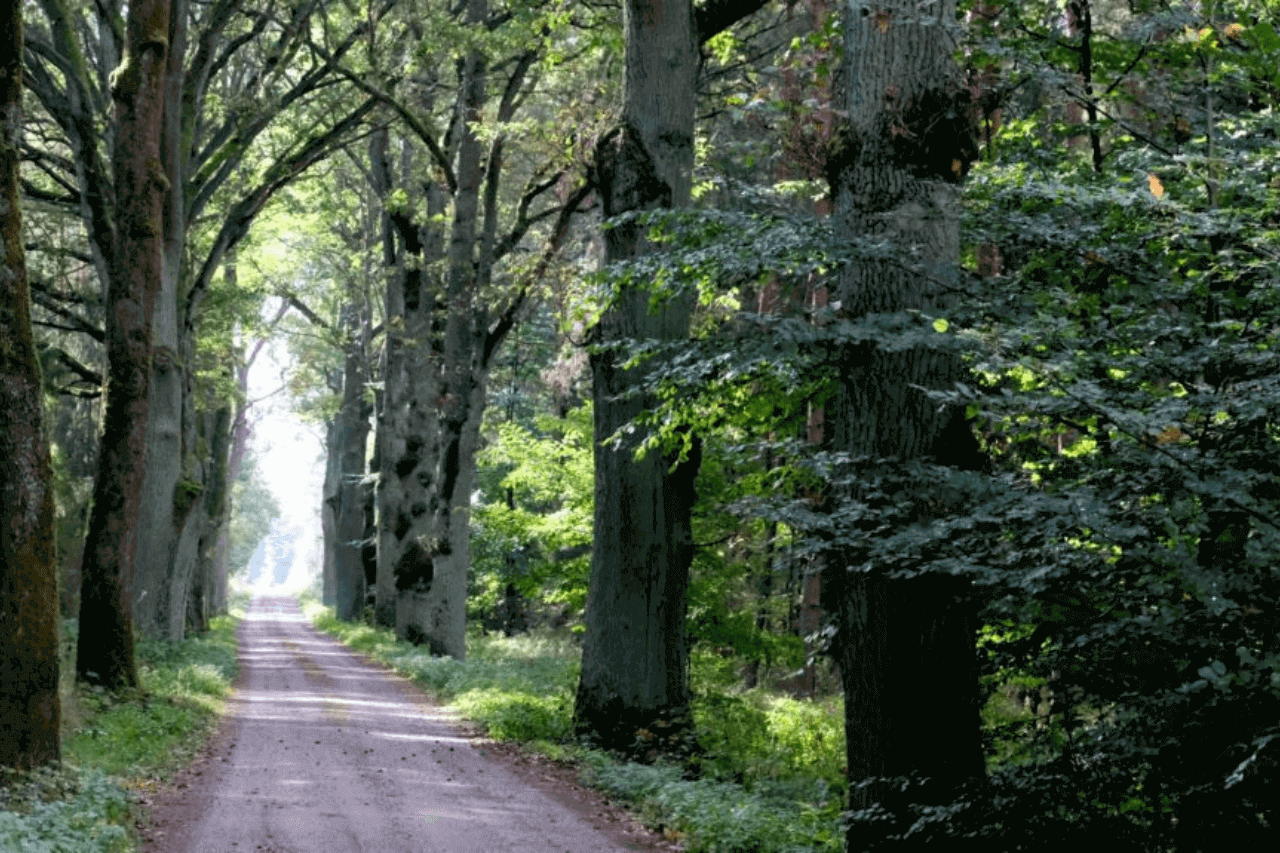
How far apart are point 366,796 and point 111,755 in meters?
2.57

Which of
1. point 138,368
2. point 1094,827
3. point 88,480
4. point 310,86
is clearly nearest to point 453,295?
point 310,86

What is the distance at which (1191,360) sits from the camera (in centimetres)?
538

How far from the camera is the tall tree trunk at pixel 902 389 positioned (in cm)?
716

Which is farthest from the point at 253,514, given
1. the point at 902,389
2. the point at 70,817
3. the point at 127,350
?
the point at 902,389

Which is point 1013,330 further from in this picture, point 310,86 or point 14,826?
point 310,86

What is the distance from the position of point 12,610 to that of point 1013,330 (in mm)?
7312

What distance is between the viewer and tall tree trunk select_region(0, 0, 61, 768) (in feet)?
29.5

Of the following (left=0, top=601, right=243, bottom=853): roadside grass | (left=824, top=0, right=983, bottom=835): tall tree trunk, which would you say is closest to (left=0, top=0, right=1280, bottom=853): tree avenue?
(left=824, top=0, right=983, bottom=835): tall tree trunk

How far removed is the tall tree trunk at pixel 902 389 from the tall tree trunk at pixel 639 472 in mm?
5030

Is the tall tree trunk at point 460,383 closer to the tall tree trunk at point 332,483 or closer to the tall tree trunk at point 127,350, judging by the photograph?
the tall tree trunk at point 127,350

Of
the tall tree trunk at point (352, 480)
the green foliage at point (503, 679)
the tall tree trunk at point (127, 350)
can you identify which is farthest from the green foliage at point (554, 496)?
the tall tree trunk at point (352, 480)

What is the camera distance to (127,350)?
14625mm

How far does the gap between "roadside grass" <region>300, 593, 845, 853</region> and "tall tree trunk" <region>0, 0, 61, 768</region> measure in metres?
4.67

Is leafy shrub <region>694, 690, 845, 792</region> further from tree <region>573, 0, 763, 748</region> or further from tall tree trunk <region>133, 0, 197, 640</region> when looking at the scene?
tall tree trunk <region>133, 0, 197, 640</region>
